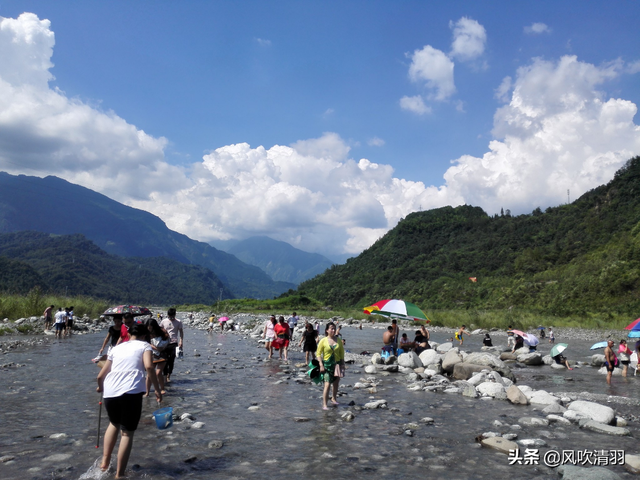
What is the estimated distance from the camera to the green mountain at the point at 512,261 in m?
56.3

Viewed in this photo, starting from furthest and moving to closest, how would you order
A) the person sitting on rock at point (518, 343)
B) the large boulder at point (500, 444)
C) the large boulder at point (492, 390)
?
the person sitting on rock at point (518, 343) → the large boulder at point (492, 390) → the large boulder at point (500, 444)

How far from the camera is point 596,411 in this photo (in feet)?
32.1

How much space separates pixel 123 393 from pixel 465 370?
13914mm

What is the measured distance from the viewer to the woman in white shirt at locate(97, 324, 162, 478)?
549 centimetres

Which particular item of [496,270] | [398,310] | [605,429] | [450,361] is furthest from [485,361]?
[496,270]

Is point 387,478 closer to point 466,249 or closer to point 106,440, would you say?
point 106,440

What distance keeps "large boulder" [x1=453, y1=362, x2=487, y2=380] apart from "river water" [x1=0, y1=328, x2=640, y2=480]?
279 centimetres

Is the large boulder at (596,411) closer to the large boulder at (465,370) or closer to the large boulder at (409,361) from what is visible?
the large boulder at (465,370)

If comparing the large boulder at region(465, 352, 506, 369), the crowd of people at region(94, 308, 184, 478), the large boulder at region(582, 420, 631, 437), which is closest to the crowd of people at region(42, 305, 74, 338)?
the large boulder at region(465, 352, 506, 369)

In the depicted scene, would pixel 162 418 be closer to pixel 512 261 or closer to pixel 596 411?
pixel 596 411

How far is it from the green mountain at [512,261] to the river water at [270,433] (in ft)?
159

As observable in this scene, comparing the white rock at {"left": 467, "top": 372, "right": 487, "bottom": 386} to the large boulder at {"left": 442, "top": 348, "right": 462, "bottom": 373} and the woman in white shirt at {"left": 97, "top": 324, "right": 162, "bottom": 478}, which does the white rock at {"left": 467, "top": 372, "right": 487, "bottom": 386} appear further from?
the woman in white shirt at {"left": 97, "top": 324, "right": 162, "bottom": 478}

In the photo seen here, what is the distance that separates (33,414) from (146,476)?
5.03m

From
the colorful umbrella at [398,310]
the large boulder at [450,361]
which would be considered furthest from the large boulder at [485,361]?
the colorful umbrella at [398,310]
